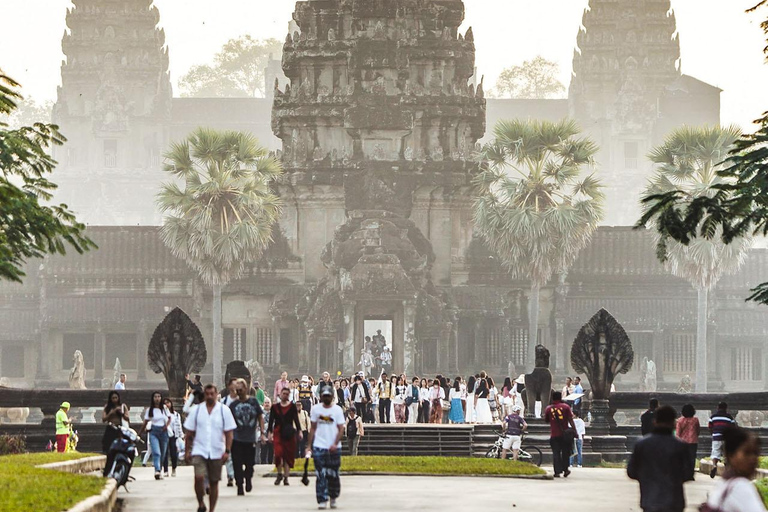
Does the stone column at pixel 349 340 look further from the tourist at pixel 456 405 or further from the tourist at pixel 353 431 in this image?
the tourist at pixel 353 431

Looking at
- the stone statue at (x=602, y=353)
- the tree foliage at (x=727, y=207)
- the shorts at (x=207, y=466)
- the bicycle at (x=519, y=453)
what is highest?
the tree foliage at (x=727, y=207)

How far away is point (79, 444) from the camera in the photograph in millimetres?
33125

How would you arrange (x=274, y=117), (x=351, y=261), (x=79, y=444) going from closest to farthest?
(x=79, y=444) < (x=351, y=261) < (x=274, y=117)

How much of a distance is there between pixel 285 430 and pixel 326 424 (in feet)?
10.2

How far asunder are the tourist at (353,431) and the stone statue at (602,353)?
591 centimetres

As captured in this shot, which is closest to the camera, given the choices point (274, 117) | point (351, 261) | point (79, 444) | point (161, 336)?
point (79, 444)

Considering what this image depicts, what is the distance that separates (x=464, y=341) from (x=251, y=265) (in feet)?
24.1

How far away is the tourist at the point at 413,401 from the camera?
38969mm

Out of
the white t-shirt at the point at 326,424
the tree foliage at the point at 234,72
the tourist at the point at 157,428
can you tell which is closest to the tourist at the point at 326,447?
the white t-shirt at the point at 326,424

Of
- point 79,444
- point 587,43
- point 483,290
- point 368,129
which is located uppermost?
point 587,43

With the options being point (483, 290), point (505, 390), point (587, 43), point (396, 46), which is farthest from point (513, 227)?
point (587, 43)

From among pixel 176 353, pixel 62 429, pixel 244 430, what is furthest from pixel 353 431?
pixel 244 430

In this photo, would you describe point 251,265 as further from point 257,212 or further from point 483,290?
point 483,290

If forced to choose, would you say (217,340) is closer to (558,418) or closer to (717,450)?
(558,418)
